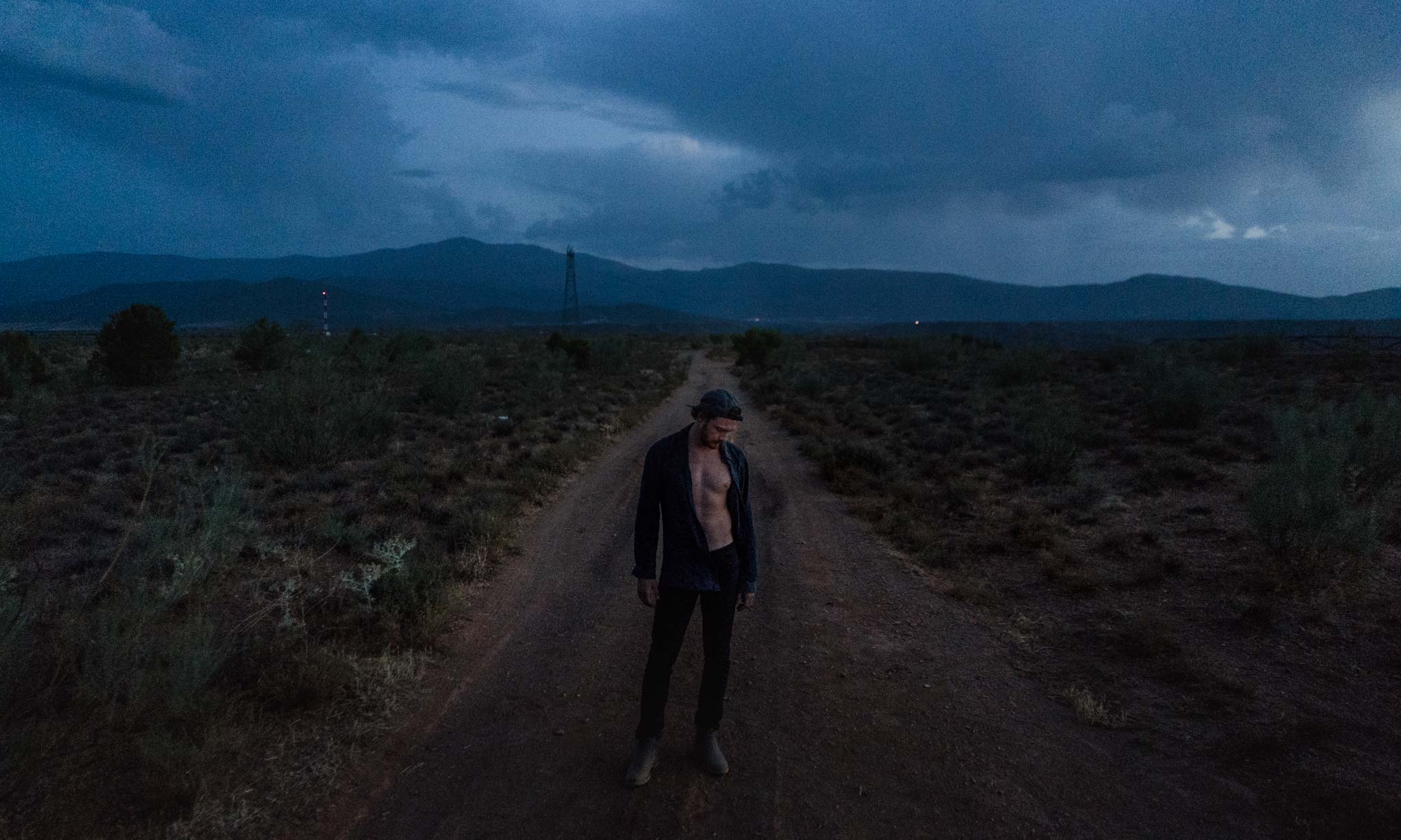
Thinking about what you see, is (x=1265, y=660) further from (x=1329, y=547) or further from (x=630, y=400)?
→ (x=630, y=400)

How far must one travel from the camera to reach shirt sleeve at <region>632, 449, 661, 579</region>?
13.5 feet

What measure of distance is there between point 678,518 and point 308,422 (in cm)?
995

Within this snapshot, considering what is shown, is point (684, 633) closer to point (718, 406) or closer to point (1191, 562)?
point (718, 406)

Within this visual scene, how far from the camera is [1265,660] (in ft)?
18.8

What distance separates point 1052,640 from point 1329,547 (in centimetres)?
329

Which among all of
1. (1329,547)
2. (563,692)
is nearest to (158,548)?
(563,692)

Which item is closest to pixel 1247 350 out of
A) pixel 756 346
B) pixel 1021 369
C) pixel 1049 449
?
pixel 1021 369

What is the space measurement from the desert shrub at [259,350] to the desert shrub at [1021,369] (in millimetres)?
28665

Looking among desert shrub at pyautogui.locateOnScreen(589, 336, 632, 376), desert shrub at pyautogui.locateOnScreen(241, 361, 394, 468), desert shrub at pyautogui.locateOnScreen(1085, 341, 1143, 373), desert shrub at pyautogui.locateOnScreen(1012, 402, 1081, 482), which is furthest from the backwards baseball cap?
desert shrub at pyautogui.locateOnScreen(1085, 341, 1143, 373)

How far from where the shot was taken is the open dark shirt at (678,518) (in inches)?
160

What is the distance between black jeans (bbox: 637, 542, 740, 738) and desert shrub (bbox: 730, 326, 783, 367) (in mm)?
35062

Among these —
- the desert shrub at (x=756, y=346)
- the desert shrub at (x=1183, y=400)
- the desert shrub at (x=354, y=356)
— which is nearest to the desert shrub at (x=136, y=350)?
the desert shrub at (x=354, y=356)

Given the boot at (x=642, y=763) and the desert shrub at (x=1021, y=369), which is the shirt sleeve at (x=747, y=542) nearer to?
the boot at (x=642, y=763)

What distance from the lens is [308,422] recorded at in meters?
11.9
